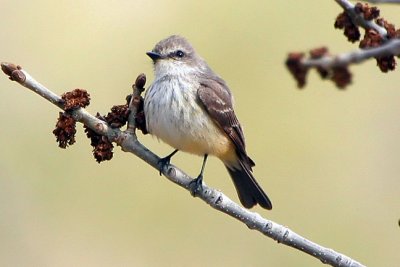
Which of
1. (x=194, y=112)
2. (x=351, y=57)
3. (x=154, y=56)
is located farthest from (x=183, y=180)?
(x=351, y=57)

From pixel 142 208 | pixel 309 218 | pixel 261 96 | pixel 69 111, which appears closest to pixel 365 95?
pixel 261 96

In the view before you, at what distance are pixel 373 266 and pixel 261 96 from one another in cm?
234

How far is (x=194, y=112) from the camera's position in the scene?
5.63 meters

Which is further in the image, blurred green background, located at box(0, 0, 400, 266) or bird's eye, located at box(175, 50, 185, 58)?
blurred green background, located at box(0, 0, 400, 266)

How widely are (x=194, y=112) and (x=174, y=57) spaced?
1.84 ft

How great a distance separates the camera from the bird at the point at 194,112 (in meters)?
5.48

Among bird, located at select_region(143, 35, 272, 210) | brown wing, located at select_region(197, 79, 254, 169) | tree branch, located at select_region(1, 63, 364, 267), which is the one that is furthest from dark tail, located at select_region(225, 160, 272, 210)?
tree branch, located at select_region(1, 63, 364, 267)

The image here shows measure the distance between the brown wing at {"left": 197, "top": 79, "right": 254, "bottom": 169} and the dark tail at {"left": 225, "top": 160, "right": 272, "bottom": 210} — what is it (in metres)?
0.12

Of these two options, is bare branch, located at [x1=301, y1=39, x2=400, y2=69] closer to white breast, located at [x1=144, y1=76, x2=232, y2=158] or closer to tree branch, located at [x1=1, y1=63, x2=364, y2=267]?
tree branch, located at [x1=1, y1=63, x2=364, y2=267]

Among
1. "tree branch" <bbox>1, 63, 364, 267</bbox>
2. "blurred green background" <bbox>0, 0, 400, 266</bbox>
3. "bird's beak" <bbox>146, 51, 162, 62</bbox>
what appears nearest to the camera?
"tree branch" <bbox>1, 63, 364, 267</bbox>

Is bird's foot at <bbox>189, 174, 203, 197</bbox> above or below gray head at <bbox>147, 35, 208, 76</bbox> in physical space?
below

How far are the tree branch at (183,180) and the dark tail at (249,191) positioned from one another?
1.68 meters

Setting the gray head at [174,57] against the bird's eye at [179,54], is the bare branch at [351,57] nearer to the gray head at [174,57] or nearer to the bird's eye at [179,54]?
the gray head at [174,57]

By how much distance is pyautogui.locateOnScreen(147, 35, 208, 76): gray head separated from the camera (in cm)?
590
